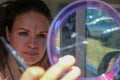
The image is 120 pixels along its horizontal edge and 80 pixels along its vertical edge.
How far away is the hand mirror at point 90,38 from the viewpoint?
1.34ft

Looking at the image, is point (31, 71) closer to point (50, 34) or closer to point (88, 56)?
point (50, 34)

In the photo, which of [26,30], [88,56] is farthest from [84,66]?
[26,30]

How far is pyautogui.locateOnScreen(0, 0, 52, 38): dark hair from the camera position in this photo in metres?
0.58

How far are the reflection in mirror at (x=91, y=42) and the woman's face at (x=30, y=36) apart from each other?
0.13 feet

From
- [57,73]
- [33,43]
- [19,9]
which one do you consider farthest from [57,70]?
[19,9]

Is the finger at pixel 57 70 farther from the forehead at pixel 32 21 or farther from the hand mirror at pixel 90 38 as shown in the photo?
the forehead at pixel 32 21

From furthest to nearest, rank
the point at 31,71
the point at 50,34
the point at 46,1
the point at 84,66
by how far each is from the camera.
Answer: the point at 46,1 → the point at 84,66 → the point at 50,34 → the point at 31,71

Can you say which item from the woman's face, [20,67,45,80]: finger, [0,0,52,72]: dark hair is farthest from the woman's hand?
[0,0,52,72]: dark hair

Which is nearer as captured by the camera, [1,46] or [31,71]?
[31,71]

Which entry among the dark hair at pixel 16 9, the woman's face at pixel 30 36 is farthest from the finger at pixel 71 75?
the dark hair at pixel 16 9

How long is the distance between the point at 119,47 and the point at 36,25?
0.55ft

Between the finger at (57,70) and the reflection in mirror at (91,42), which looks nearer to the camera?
the finger at (57,70)

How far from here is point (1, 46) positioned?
1.75 ft

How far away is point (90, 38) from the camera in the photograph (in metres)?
0.54
